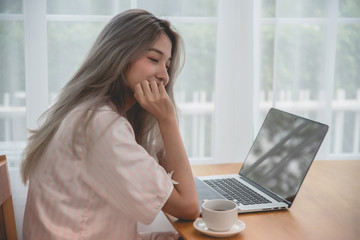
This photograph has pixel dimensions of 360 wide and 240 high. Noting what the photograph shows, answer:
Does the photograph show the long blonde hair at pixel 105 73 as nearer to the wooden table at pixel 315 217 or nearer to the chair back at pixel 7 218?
the chair back at pixel 7 218

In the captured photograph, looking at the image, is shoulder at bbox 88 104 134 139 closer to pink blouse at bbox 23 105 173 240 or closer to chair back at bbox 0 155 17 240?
pink blouse at bbox 23 105 173 240

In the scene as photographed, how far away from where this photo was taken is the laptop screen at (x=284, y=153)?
1260mm

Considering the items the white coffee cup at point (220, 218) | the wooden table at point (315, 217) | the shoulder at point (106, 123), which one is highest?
the shoulder at point (106, 123)

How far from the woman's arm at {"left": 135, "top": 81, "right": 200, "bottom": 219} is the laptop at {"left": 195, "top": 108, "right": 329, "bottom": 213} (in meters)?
0.15

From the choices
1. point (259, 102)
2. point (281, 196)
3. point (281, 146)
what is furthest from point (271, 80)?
point (281, 196)

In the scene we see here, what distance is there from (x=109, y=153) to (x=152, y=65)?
0.33 m

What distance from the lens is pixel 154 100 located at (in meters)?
1.19

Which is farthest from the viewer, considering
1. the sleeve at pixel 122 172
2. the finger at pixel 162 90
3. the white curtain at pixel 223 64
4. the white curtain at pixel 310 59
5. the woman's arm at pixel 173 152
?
the white curtain at pixel 310 59

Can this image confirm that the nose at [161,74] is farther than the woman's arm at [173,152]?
Yes

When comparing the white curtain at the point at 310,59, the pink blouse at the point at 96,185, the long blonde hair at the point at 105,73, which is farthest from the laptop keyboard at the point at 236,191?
the white curtain at the point at 310,59

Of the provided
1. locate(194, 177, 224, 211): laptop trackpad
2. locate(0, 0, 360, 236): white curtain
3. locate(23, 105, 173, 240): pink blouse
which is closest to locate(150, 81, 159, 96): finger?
locate(23, 105, 173, 240): pink blouse

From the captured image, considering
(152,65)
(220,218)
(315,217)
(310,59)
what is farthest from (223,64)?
(220,218)

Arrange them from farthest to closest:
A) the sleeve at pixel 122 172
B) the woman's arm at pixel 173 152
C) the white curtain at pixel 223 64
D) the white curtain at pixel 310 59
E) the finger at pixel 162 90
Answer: the white curtain at pixel 310 59
the white curtain at pixel 223 64
the finger at pixel 162 90
the woman's arm at pixel 173 152
the sleeve at pixel 122 172

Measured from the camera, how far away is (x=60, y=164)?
1069 millimetres
